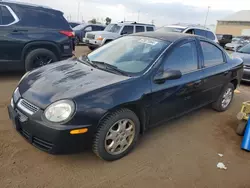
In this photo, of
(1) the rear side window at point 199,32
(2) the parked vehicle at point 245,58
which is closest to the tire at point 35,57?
(2) the parked vehicle at point 245,58

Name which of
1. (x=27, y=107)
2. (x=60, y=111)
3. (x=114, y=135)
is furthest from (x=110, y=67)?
(x=27, y=107)

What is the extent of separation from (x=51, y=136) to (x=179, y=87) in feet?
6.25

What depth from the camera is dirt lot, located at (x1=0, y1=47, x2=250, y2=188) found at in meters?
2.44

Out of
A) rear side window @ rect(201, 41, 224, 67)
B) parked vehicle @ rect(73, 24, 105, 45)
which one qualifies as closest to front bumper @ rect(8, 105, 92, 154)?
rear side window @ rect(201, 41, 224, 67)

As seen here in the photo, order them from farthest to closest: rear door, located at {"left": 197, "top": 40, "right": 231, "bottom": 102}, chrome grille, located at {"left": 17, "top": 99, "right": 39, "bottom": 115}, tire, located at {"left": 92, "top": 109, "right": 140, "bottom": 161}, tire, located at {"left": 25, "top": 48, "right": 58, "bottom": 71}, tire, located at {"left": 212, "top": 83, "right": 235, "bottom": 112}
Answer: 1. tire, located at {"left": 25, "top": 48, "right": 58, "bottom": 71}
2. tire, located at {"left": 212, "top": 83, "right": 235, "bottom": 112}
3. rear door, located at {"left": 197, "top": 40, "right": 231, "bottom": 102}
4. tire, located at {"left": 92, "top": 109, "right": 140, "bottom": 161}
5. chrome grille, located at {"left": 17, "top": 99, "right": 39, "bottom": 115}

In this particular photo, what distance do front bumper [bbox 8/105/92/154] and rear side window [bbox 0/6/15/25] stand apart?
3665 mm

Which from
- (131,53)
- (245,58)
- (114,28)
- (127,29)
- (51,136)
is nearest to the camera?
(51,136)

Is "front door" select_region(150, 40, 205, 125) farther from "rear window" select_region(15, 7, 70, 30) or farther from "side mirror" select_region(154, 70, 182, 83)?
"rear window" select_region(15, 7, 70, 30)

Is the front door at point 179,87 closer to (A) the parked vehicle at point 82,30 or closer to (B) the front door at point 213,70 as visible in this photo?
(B) the front door at point 213,70

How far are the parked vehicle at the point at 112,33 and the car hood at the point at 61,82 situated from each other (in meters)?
8.55

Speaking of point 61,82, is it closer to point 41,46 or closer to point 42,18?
point 41,46

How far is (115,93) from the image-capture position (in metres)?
2.56

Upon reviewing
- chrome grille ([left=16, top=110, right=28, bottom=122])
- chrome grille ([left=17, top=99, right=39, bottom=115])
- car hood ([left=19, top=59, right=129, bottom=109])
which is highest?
car hood ([left=19, top=59, right=129, bottom=109])

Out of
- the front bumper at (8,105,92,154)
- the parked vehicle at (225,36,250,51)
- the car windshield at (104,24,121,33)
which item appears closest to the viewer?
the front bumper at (8,105,92,154)
